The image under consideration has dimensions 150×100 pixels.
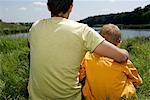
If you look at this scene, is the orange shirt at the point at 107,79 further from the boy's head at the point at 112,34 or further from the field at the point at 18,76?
the field at the point at 18,76

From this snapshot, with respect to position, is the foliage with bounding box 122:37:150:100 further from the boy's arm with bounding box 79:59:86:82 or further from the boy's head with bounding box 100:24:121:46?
the boy's head with bounding box 100:24:121:46

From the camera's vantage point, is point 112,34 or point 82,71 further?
point 82,71

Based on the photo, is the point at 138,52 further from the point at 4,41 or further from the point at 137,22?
the point at 137,22

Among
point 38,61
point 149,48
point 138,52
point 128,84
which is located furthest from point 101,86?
point 149,48

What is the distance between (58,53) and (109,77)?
2.62 ft

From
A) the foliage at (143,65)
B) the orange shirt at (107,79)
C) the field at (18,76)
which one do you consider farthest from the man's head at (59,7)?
the foliage at (143,65)

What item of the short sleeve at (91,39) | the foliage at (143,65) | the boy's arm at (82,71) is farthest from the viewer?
the foliage at (143,65)

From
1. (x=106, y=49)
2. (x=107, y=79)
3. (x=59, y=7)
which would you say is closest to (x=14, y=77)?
(x=107, y=79)

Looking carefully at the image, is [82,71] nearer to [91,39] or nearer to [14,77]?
[91,39]

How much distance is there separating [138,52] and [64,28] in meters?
4.94

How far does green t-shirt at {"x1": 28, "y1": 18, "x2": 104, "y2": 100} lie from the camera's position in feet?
12.3

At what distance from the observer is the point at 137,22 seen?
194 feet

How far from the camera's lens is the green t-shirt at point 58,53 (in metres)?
3.74

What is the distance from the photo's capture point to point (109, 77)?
4320mm
